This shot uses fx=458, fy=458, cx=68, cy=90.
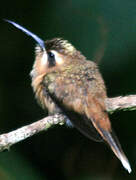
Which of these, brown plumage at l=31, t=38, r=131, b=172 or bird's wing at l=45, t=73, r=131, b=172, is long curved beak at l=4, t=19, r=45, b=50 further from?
bird's wing at l=45, t=73, r=131, b=172

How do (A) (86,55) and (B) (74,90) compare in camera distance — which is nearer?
(B) (74,90)

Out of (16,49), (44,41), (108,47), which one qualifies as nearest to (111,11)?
(108,47)

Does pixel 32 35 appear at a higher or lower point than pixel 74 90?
higher

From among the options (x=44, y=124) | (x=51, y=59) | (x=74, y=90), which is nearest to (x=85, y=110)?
(x=74, y=90)

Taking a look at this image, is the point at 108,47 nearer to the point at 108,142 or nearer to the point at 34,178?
the point at 108,142

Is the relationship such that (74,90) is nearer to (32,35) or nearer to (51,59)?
(51,59)
